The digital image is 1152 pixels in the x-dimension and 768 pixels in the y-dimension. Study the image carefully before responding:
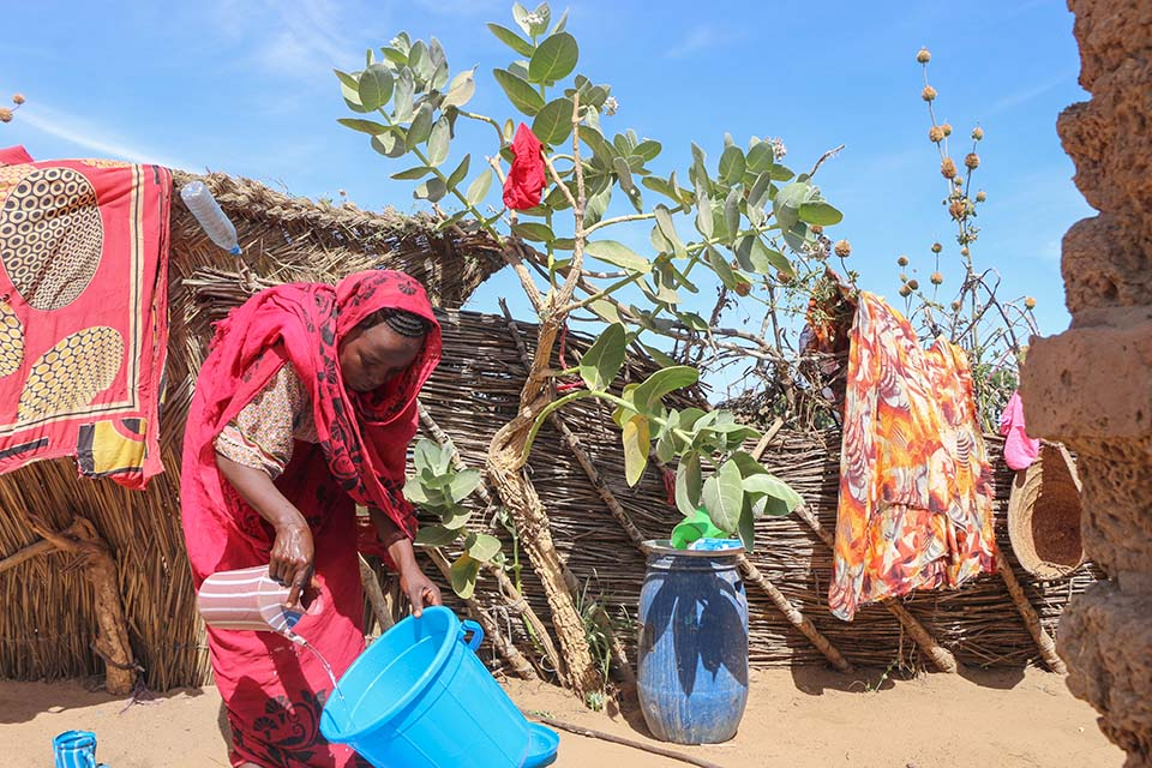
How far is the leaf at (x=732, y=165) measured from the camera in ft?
11.0

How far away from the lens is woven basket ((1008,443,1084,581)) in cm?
418

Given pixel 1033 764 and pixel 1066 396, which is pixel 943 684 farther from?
pixel 1066 396

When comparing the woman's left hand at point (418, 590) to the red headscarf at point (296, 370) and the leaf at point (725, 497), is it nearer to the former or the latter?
the red headscarf at point (296, 370)

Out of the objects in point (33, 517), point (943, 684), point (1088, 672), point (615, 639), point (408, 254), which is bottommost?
point (943, 684)

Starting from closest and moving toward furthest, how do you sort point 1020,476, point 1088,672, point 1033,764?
point 1088,672, point 1033,764, point 1020,476

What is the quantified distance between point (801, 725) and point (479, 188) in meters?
2.57

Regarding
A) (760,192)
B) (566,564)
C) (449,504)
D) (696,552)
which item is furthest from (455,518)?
(760,192)

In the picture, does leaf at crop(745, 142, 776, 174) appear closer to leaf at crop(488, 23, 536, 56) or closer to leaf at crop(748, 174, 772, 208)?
leaf at crop(748, 174, 772, 208)

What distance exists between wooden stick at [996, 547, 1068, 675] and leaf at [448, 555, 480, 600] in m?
2.36

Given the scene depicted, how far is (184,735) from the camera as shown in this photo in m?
3.51

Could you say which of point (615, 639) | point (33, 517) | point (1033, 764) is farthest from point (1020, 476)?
point (33, 517)

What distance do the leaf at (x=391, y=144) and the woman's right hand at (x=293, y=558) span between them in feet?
5.98

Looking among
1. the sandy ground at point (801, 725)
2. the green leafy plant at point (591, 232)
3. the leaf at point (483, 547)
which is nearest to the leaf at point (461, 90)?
the green leafy plant at point (591, 232)

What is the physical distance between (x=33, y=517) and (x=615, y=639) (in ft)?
7.90
